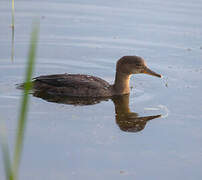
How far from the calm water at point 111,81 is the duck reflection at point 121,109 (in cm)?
12

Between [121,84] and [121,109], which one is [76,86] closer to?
[121,84]

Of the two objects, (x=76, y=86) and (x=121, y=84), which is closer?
(x=76, y=86)

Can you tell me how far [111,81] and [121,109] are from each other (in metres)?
1.54

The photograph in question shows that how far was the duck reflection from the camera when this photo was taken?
8094mm

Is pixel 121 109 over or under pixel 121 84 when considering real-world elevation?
under

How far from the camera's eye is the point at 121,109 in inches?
351

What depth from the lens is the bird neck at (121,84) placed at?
9.59 meters

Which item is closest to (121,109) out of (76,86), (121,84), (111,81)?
(121,84)

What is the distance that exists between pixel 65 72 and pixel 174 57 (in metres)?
2.38

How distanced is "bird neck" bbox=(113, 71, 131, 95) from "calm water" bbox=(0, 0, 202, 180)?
170 mm

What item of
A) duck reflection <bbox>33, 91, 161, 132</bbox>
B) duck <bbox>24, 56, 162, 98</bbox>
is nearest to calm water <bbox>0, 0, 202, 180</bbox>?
duck reflection <bbox>33, 91, 161, 132</bbox>

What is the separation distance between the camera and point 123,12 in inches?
534

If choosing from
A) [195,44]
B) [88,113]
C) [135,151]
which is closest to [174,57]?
[195,44]

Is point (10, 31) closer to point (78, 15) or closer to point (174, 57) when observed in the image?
point (78, 15)
